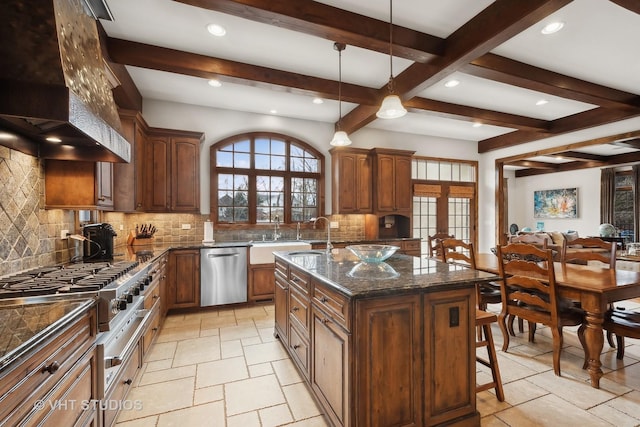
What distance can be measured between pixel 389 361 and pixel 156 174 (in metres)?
3.78

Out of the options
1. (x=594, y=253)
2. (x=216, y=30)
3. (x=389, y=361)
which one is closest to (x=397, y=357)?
(x=389, y=361)

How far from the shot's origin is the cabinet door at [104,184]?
2479 millimetres

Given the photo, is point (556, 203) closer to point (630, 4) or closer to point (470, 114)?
point (470, 114)

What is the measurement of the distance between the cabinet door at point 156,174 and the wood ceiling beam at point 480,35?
326cm

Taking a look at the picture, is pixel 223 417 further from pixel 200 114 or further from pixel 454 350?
pixel 200 114

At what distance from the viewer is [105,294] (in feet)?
4.97

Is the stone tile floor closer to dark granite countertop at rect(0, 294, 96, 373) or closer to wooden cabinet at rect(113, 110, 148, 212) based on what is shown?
dark granite countertop at rect(0, 294, 96, 373)

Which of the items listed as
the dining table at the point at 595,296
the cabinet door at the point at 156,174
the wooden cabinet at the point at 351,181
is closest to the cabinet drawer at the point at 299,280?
the dining table at the point at 595,296

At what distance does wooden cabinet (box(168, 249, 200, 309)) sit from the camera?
373cm

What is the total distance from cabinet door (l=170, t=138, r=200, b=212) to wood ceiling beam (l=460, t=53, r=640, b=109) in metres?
3.51

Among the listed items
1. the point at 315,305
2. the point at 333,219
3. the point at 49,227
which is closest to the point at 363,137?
the point at 333,219

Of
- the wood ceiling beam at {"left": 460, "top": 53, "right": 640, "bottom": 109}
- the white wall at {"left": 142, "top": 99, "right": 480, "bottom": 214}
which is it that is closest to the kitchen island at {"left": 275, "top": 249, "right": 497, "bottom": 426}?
the wood ceiling beam at {"left": 460, "top": 53, "right": 640, "bottom": 109}

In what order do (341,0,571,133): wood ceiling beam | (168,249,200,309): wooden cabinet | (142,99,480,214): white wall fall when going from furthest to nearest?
(142,99,480,214): white wall, (168,249,200,309): wooden cabinet, (341,0,571,133): wood ceiling beam

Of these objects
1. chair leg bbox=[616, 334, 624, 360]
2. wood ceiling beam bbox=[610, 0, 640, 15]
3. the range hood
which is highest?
wood ceiling beam bbox=[610, 0, 640, 15]
